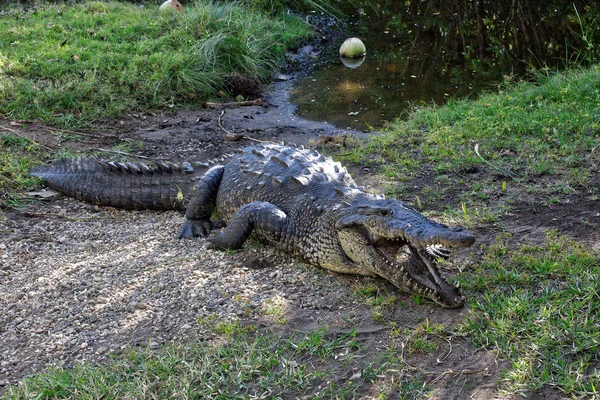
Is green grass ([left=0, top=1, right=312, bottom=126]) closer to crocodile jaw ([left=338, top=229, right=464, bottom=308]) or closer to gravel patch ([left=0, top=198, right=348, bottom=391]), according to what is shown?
gravel patch ([left=0, top=198, right=348, bottom=391])

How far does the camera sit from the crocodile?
3.46m

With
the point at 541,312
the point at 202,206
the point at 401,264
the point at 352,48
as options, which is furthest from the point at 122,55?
the point at 541,312

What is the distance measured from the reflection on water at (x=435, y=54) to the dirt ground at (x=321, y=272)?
0.90m

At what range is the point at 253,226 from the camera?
4281 millimetres

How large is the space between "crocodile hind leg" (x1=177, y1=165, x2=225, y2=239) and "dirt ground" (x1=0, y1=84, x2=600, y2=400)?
0.15 m

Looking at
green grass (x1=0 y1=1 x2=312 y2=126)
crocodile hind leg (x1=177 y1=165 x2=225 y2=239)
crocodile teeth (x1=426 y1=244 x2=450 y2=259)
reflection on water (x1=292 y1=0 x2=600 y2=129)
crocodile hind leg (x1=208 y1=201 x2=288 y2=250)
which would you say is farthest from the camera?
reflection on water (x1=292 y1=0 x2=600 y2=129)

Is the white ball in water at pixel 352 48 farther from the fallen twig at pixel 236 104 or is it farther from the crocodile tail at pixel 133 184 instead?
the crocodile tail at pixel 133 184

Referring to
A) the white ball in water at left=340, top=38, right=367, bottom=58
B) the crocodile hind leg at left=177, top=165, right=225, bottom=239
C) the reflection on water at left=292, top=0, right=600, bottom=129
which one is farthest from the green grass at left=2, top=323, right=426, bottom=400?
the white ball in water at left=340, top=38, right=367, bottom=58

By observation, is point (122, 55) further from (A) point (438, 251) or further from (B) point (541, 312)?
(B) point (541, 312)

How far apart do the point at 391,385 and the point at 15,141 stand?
461 cm

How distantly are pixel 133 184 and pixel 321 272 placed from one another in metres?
1.95

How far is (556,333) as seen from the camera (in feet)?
9.82

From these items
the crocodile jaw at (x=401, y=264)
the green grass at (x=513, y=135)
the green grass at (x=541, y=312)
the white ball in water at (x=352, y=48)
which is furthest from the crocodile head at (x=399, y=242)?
the white ball in water at (x=352, y=48)

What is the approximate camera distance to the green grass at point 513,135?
512 cm
